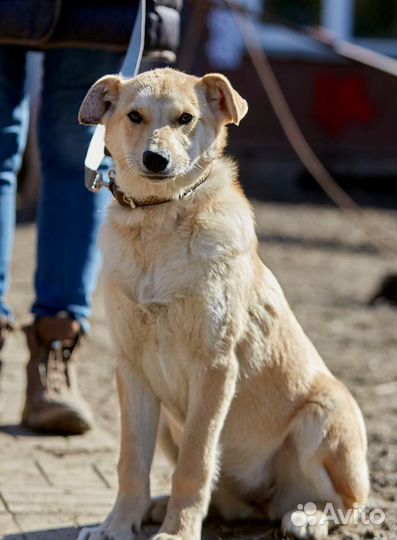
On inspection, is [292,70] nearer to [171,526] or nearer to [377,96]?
[377,96]

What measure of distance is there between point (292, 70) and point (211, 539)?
972 cm

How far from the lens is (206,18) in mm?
11797

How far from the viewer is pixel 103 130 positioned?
3.26 metres

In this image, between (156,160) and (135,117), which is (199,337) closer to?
(156,160)

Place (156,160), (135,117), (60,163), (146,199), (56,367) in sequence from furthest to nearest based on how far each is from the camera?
1. (56,367)
2. (60,163)
3. (146,199)
4. (135,117)
5. (156,160)

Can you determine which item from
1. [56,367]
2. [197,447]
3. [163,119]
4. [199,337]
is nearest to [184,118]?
[163,119]

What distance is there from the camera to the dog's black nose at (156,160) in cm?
286

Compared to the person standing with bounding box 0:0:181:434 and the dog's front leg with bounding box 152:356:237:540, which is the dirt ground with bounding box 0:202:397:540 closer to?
the dog's front leg with bounding box 152:356:237:540

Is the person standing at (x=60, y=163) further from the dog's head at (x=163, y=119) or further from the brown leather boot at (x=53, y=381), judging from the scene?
the dog's head at (x=163, y=119)

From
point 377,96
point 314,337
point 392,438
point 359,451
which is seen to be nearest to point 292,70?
point 377,96

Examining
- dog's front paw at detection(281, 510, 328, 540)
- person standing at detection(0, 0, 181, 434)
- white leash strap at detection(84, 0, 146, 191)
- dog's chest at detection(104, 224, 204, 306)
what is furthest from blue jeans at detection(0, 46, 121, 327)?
dog's front paw at detection(281, 510, 328, 540)

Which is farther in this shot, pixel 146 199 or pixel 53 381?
pixel 53 381

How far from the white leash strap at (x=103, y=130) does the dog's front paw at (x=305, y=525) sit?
41.5 inches

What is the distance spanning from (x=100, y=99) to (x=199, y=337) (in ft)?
2.29
